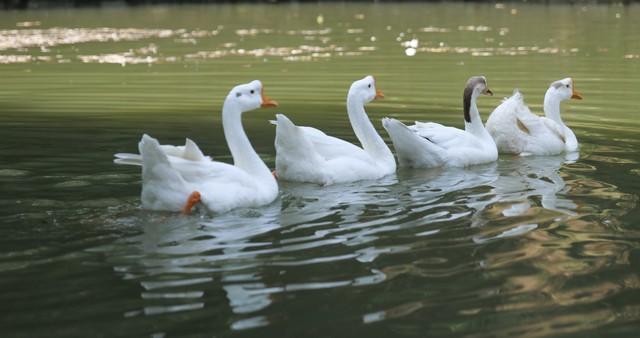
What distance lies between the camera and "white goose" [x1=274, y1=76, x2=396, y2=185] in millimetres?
10250

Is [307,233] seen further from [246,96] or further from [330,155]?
[330,155]

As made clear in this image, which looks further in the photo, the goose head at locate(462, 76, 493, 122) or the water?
the goose head at locate(462, 76, 493, 122)

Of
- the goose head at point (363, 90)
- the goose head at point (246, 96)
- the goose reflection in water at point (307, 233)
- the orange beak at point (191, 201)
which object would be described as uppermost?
the goose head at point (246, 96)

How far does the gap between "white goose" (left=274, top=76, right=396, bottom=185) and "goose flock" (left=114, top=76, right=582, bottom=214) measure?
0.03 ft

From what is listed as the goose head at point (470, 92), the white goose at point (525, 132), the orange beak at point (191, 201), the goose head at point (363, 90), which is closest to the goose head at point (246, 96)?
the orange beak at point (191, 201)

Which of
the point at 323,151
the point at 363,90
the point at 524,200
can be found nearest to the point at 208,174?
the point at 323,151

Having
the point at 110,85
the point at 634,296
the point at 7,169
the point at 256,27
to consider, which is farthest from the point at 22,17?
the point at 634,296

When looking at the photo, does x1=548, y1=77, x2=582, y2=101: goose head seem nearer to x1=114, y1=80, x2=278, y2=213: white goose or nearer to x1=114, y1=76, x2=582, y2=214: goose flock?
x1=114, y1=76, x2=582, y2=214: goose flock

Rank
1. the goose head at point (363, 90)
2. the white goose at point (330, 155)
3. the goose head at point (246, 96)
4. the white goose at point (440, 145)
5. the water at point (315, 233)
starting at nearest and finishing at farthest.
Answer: the water at point (315, 233)
the goose head at point (246, 96)
the white goose at point (330, 155)
the goose head at point (363, 90)
the white goose at point (440, 145)

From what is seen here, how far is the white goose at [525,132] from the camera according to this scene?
1257 cm

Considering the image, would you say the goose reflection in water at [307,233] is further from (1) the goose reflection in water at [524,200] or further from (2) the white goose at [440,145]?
(2) the white goose at [440,145]

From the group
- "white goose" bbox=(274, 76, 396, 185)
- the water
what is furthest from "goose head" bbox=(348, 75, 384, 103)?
→ the water

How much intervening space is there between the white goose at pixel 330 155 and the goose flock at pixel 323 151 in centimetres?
1

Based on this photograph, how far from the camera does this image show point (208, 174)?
878 cm
